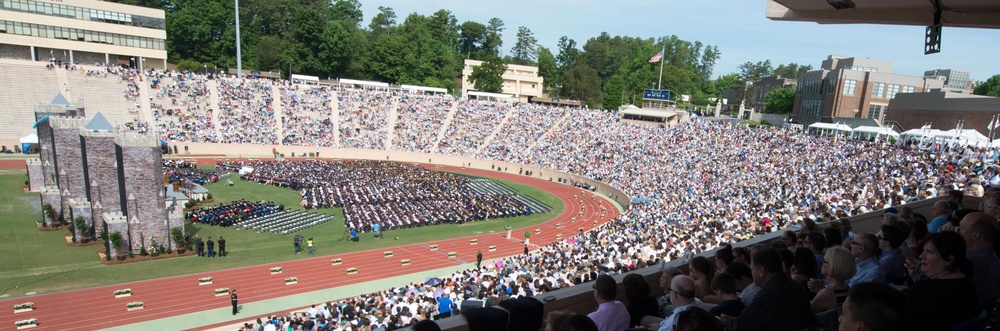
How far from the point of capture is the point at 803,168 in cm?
2870

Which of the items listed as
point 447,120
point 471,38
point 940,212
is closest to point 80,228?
point 940,212

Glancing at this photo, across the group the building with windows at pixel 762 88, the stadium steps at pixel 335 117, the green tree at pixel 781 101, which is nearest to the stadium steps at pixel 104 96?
the stadium steps at pixel 335 117

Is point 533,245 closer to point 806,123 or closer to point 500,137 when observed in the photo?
point 500,137

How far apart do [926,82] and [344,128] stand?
55.7 meters

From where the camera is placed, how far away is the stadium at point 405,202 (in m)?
12.5

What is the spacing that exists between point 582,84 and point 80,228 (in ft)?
242

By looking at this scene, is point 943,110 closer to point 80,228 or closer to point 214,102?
point 80,228

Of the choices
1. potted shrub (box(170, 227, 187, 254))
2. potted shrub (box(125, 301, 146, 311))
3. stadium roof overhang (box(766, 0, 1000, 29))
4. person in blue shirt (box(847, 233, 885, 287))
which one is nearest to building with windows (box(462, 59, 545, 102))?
potted shrub (box(170, 227, 187, 254))

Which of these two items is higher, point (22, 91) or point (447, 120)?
point (22, 91)

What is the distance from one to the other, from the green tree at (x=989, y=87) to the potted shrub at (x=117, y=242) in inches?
3587

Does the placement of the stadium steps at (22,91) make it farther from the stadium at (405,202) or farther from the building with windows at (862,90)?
the building with windows at (862,90)

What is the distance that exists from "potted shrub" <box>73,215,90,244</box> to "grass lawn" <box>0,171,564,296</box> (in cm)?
54

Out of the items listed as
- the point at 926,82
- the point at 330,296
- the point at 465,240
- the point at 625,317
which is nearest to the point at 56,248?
the point at 330,296

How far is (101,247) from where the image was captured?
20.7 m
